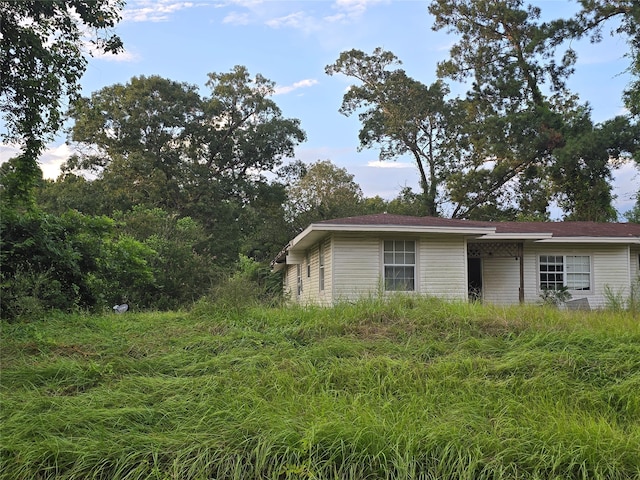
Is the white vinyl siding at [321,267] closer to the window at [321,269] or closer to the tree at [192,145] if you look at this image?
the window at [321,269]

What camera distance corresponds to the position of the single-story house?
41.7 feet

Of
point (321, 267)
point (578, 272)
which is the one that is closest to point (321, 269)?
Answer: point (321, 267)

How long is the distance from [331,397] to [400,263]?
8.78m

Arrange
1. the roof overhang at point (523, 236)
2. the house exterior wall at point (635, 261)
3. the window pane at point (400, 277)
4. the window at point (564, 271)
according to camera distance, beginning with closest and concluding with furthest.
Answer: the window pane at point (400, 277), the roof overhang at point (523, 236), the window at point (564, 271), the house exterior wall at point (635, 261)

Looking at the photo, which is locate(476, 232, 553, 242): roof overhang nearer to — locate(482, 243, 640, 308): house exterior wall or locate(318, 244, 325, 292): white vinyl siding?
locate(482, 243, 640, 308): house exterior wall

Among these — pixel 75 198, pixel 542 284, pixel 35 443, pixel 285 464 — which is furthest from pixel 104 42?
pixel 75 198

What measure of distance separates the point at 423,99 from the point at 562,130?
8.47 metres

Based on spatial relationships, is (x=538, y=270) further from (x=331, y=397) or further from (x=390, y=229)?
(x=331, y=397)

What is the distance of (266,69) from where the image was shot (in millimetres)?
33344

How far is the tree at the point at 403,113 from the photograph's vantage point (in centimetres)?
3039

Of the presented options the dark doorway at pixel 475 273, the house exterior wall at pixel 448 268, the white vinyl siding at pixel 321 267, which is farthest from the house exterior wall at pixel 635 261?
the white vinyl siding at pixel 321 267

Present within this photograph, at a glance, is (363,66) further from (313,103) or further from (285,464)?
(285,464)

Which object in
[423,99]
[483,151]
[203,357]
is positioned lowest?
[203,357]

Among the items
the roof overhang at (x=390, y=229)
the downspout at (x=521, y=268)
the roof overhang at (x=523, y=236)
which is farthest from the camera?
the downspout at (x=521, y=268)
